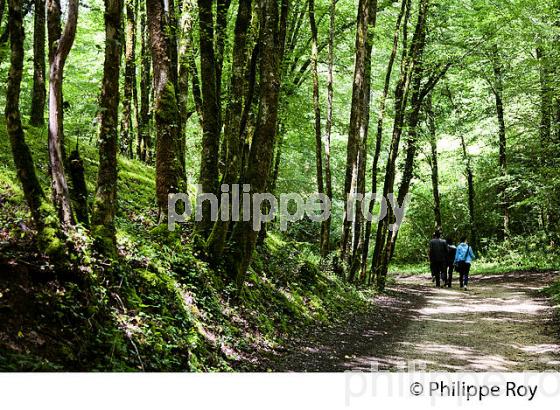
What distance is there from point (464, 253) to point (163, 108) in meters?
12.6

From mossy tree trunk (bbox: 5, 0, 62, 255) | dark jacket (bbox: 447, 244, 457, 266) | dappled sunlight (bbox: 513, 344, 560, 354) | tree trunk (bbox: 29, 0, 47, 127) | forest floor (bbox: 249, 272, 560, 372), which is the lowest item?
forest floor (bbox: 249, 272, 560, 372)

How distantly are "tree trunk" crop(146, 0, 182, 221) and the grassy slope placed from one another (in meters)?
0.86

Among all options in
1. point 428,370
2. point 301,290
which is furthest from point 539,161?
point 428,370

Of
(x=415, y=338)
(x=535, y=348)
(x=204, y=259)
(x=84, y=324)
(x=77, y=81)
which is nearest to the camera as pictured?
(x=84, y=324)

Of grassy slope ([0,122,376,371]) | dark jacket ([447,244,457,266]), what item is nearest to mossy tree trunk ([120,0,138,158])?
grassy slope ([0,122,376,371])

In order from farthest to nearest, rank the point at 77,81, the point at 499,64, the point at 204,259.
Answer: the point at 499,64 < the point at 77,81 < the point at 204,259

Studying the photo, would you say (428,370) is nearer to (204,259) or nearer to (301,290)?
(204,259)

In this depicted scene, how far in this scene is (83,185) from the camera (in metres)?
6.77

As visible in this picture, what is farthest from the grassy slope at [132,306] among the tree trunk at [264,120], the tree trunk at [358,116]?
the tree trunk at [358,116]

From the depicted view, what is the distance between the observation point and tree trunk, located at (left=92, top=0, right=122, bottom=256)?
6.67m

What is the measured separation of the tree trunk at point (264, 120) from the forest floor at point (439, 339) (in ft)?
6.11

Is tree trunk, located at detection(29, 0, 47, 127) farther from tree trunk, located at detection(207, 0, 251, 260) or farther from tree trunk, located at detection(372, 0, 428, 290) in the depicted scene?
tree trunk, located at detection(372, 0, 428, 290)

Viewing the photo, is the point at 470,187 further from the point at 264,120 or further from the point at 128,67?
the point at 264,120

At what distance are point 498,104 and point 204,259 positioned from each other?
62.3ft
